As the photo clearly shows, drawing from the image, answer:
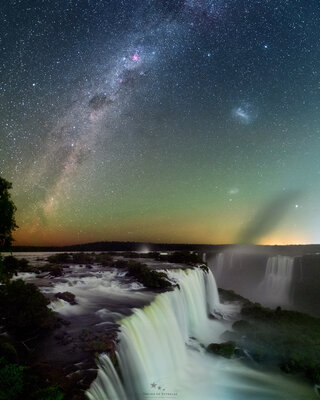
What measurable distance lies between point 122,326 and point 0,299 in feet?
12.9

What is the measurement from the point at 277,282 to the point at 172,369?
36.1 m

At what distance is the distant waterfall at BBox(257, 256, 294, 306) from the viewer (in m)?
41.3

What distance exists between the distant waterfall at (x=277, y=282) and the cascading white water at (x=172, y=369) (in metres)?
26.3

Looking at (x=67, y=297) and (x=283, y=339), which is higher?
(x=67, y=297)

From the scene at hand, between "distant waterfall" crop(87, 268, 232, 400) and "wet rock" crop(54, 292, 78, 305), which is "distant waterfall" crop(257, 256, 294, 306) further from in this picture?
"wet rock" crop(54, 292, 78, 305)

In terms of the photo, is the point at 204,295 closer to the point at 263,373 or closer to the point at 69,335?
the point at 263,373

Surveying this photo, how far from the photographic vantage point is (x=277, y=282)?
145ft

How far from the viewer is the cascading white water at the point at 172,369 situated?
29.1 feet

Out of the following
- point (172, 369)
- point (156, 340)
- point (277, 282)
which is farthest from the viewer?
point (277, 282)

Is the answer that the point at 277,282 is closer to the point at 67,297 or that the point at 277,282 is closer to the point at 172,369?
the point at 172,369

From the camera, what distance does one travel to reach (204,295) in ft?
80.1

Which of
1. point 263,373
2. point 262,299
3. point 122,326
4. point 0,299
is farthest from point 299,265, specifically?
point 0,299

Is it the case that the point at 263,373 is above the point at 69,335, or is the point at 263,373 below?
Result: below

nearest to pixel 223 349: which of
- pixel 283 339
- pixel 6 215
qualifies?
pixel 283 339
